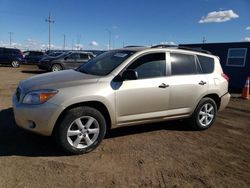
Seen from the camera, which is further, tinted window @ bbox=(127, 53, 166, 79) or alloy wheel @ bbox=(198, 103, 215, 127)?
alloy wheel @ bbox=(198, 103, 215, 127)

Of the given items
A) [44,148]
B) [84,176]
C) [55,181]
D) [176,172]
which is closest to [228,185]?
[176,172]

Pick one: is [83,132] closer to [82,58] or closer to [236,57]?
[236,57]

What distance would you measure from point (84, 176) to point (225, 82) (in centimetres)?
417

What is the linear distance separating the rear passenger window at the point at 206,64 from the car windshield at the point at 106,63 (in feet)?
5.75

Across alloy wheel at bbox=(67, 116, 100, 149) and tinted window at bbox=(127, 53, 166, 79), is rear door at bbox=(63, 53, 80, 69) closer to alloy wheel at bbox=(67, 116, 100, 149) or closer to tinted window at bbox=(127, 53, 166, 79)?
tinted window at bbox=(127, 53, 166, 79)

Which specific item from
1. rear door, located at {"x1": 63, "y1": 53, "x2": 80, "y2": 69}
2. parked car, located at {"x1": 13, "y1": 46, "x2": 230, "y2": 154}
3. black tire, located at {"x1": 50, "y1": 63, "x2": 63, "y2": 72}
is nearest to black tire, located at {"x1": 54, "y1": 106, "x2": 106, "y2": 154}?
parked car, located at {"x1": 13, "y1": 46, "x2": 230, "y2": 154}

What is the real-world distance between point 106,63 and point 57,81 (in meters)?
1.18

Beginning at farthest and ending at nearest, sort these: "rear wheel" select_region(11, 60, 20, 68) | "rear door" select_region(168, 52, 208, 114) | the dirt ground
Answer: "rear wheel" select_region(11, 60, 20, 68), "rear door" select_region(168, 52, 208, 114), the dirt ground

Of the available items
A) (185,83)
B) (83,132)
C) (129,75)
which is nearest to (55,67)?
(185,83)

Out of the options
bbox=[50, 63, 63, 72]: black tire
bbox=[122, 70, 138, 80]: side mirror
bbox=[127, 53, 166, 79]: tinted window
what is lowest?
bbox=[50, 63, 63, 72]: black tire

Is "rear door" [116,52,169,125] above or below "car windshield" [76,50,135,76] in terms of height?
below

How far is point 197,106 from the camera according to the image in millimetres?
6410

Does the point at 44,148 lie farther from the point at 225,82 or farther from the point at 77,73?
the point at 225,82

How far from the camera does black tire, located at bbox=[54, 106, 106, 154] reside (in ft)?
15.6
